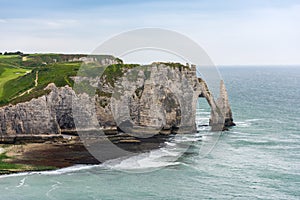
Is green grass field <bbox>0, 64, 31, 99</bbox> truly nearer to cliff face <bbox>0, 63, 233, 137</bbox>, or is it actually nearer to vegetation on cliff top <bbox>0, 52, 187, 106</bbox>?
vegetation on cliff top <bbox>0, 52, 187, 106</bbox>

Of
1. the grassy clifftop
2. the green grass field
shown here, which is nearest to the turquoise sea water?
the grassy clifftop

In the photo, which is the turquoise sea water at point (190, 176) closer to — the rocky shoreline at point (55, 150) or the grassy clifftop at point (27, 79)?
the rocky shoreline at point (55, 150)

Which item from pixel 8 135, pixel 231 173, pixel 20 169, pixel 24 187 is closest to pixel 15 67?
pixel 8 135

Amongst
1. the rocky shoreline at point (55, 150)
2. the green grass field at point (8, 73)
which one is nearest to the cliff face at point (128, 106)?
the rocky shoreline at point (55, 150)

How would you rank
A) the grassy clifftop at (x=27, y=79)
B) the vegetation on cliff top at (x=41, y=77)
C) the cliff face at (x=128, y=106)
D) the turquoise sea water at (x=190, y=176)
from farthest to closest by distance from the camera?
the vegetation on cliff top at (x=41, y=77) → the grassy clifftop at (x=27, y=79) → the cliff face at (x=128, y=106) → the turquoise sea water at (x=190, y=176)

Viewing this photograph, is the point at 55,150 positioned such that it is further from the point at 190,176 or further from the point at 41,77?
the point at 41,77

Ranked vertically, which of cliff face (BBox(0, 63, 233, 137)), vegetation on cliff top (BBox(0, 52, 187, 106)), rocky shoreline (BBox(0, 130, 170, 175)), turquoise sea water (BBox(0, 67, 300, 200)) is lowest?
turquoise sea water (BBox(0, 67, 300, 200))

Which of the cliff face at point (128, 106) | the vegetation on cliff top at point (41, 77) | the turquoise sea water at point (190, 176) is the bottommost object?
the turquoise sea water at point (190, 176)

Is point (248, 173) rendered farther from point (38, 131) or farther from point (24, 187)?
point (38, 131)

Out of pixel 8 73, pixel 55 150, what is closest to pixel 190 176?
pixel 55 150

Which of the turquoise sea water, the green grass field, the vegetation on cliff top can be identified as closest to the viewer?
the turquoise sea water
